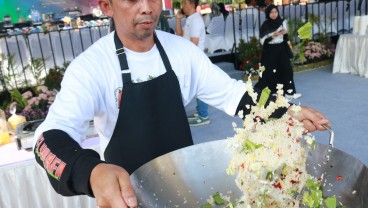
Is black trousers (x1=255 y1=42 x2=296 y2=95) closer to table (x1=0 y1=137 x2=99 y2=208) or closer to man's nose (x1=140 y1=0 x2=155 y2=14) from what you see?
table (x1=0 y1=137 x2=99 y2=208)

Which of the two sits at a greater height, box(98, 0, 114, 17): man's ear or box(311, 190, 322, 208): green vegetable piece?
box(98, 0, 114, 17): man's ear

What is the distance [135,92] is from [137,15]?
0.66ft

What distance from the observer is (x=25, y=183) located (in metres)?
1.72

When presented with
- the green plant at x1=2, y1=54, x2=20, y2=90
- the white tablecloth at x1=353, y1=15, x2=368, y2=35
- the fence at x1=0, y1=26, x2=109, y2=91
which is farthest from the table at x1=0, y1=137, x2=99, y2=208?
the white tablecloth at x1=353, y1=15, x2=368, y2=35

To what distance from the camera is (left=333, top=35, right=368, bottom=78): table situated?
4.95 meters

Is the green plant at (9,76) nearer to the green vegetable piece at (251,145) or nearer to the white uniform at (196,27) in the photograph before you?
the white uniform at (196,27)

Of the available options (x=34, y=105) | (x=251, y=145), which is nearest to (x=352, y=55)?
(x=34, y=105)

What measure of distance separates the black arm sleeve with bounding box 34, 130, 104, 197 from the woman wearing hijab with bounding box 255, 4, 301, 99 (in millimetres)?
3726

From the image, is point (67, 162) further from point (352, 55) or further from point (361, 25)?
point (361, 25)

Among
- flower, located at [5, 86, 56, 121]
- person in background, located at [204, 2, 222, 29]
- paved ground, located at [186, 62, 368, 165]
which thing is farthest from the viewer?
person in background, located at [204, 2, 222, 29]

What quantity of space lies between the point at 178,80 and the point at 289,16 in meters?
5.42

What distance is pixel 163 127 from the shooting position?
1029 millimetres

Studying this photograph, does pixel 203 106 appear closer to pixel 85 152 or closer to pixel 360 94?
pixel 360 94

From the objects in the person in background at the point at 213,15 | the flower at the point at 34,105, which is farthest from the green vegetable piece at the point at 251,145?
the person in background at the point at 213,15
